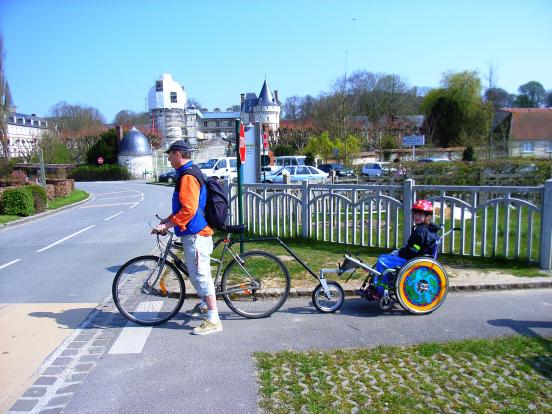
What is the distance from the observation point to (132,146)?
5981cm

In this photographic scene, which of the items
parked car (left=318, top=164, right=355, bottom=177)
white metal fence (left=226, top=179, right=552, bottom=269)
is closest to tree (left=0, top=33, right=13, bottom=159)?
parked car (left=318, top=164, right=355, bottom=177)

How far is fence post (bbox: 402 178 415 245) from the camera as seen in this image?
8133 millimetres

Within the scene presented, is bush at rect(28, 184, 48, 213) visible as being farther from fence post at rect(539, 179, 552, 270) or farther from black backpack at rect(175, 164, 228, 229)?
fence post at rect(539, 179, 552, 270)

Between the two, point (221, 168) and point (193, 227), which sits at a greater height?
point (221, 168)

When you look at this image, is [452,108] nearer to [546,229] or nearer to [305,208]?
[305,208]

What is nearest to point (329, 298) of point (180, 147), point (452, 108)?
point (180, 147)

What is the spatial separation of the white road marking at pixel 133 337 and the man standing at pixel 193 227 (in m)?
0.56

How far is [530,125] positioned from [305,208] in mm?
57428

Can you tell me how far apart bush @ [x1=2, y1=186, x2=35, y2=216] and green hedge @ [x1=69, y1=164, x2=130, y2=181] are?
38.8 meters

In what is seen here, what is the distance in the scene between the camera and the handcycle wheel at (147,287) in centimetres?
537

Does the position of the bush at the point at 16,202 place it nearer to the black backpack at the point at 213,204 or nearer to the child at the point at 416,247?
the black backpack at the point at 213,204

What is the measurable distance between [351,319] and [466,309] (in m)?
1.41

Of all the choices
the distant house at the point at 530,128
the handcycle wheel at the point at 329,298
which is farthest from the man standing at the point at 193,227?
the distant house at the point at 530,128

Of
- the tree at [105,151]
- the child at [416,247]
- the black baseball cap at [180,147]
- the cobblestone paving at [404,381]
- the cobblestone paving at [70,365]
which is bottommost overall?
the cobblestone paving at [70,365]
